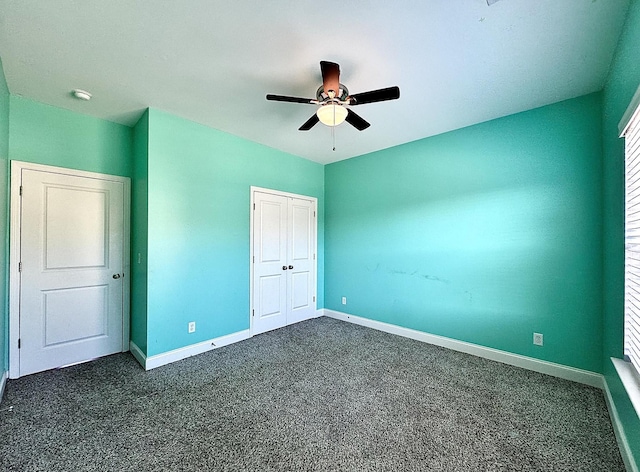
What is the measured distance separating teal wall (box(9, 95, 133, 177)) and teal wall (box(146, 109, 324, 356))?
64 centimetres

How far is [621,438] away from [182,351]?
3.54 m

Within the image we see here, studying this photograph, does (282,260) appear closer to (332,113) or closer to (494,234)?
(332,113)

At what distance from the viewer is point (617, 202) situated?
6.15ft

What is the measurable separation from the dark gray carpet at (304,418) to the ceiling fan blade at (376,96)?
2.29m

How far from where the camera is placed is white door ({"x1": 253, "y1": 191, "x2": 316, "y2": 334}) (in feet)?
11.7

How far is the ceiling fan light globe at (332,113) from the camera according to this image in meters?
1.94

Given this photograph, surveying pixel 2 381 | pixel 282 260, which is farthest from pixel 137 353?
pixel 282 260

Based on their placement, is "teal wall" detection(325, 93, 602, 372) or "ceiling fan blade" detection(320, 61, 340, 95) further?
"teal wall" detection(325, 93, 602, 372)

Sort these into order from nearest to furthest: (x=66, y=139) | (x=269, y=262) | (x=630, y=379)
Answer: (x=630, y=379)
(x=66, y=139)
(x=269, y=262)

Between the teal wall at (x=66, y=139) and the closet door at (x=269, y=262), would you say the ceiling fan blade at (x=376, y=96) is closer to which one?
the closet door at (x=269, y=262)

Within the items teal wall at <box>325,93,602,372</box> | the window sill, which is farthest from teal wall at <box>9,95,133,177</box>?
the window sill

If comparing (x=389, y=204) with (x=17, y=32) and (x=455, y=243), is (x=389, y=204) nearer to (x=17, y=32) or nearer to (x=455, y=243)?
(x=455, y=243)

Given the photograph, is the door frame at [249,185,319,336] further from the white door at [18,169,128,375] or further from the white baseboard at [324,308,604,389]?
the white door at [18,169,128,375]

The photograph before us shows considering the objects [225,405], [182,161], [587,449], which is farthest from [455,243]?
[182,161]
